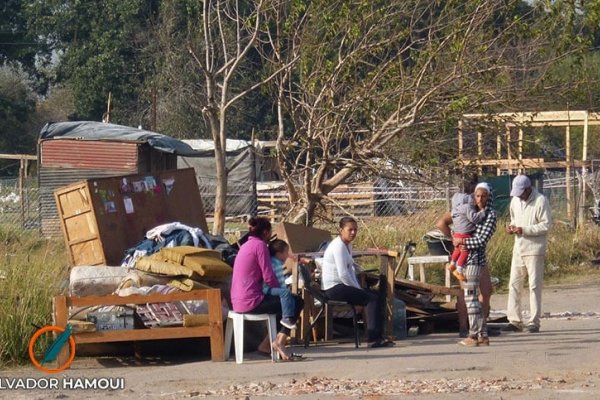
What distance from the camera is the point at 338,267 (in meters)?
10.9

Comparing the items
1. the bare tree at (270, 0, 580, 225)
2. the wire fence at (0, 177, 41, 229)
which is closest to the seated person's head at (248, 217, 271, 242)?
the bare tree at (270, 0, 580, 225)

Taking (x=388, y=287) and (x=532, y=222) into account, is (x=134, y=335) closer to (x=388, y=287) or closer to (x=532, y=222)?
(x=388, y=287)

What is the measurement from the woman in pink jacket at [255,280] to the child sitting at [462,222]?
188 cm

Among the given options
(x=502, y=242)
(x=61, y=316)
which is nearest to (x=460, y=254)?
(x=61, y=316)

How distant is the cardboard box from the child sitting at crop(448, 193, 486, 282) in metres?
2.16

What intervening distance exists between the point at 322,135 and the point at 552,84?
3398 millimetres

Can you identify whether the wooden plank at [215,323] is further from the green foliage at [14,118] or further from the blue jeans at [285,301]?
the green foliage at [14,118]

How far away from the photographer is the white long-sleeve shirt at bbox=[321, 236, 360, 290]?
35.8 ft

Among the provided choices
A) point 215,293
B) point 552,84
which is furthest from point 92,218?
point 552,84

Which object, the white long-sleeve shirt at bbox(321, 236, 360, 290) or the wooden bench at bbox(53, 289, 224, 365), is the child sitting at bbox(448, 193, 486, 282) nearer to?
the white long-sleeve shirt at bbox(321, 236, 360, 290)

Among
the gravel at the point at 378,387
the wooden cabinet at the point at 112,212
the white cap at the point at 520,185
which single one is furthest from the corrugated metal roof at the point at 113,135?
the gravel at the point at 378,387

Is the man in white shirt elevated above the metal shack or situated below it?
below

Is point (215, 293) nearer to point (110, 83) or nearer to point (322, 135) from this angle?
Answer: point (322, 135)

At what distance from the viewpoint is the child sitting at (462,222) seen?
1120 cm
